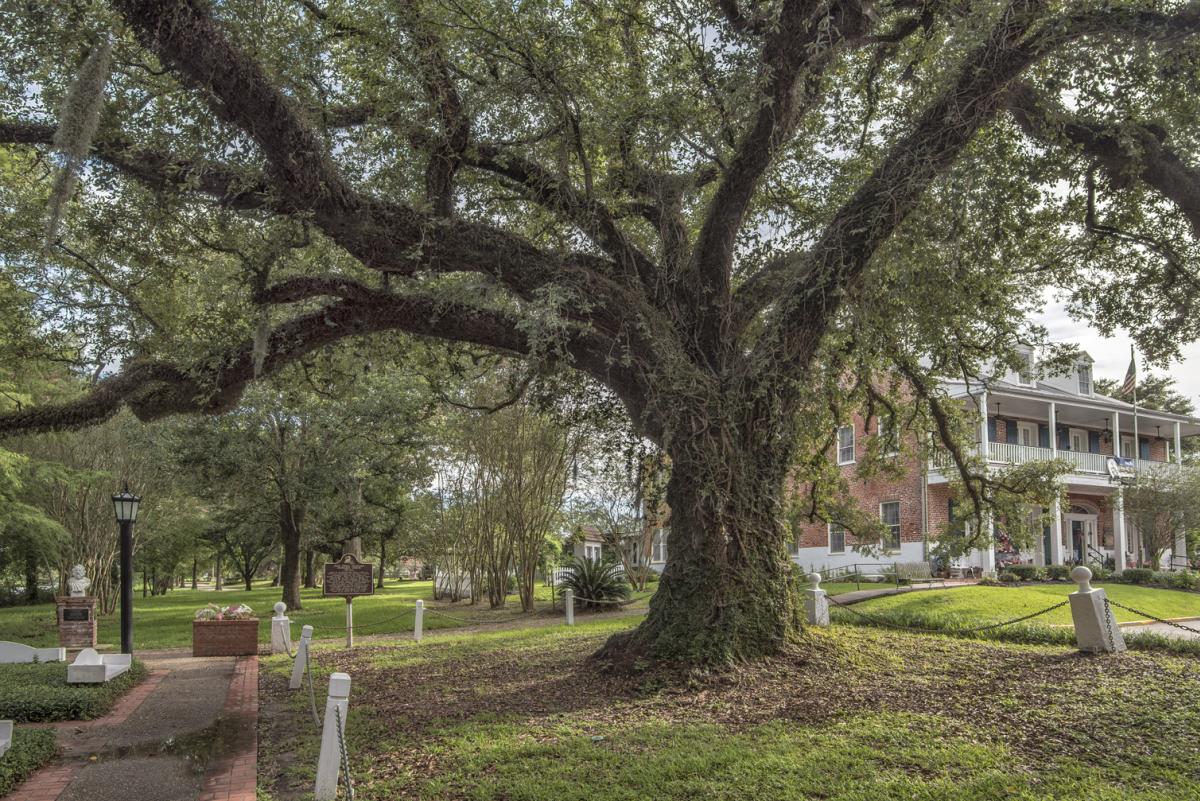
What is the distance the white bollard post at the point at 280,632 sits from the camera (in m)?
13.5

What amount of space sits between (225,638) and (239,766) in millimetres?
8586

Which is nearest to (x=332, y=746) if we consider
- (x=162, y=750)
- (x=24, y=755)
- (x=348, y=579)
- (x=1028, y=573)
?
(x=162, y=750)

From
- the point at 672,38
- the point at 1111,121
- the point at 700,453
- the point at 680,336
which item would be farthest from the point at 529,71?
the point at 1111,121

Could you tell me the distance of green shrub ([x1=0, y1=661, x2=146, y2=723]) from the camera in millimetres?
8133

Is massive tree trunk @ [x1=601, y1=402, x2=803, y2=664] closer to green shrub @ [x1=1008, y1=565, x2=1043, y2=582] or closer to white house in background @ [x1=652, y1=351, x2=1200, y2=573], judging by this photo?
white house in background @ [x1=652, y1=351, x2=1200, y2=573]

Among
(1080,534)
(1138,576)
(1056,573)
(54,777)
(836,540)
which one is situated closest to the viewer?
(54,777)

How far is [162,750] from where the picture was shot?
6.92 meters

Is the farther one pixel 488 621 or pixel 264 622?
pixel 264 622

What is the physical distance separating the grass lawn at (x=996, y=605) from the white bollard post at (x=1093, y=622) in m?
3.31

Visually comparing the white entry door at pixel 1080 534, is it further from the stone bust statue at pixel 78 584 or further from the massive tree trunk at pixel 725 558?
the stone bust statue at pixel 78 584

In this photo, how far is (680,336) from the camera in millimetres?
9977

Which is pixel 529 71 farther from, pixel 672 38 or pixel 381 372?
pixel 381 372

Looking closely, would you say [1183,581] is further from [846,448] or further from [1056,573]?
[846,448]

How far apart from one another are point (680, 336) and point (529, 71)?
3.54 m
